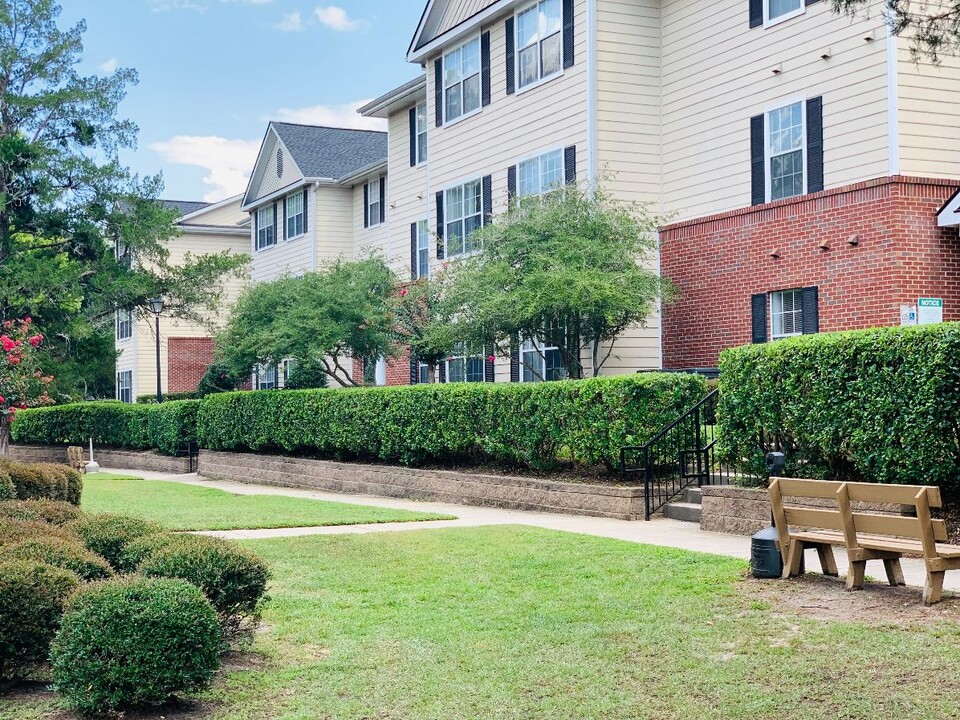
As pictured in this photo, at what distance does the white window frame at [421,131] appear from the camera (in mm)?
30422

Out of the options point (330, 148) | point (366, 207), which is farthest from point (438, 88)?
point (330, 148)

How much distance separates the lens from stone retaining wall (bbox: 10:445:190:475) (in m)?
31.2

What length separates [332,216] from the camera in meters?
37.0

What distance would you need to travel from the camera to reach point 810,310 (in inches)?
738

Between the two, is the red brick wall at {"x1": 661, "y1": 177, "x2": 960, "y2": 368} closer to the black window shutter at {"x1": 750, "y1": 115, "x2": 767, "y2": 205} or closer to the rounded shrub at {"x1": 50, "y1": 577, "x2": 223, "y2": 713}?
the black window shutter at {"x1": 750, "y1": 115, "x2": 767, "y2": 205}

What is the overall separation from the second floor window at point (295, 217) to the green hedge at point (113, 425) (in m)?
8.04

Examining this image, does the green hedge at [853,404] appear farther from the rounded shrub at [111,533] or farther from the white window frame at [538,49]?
the white window frame at [538,49]

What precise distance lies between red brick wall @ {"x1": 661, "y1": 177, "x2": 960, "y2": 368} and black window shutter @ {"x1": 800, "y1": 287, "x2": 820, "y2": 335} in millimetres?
118

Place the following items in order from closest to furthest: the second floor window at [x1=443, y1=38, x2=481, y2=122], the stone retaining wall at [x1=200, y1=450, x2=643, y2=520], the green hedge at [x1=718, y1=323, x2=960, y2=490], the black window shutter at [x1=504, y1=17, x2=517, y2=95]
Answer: the green hedge at [x1=718, y1=323, x2=960, y2=490], the stone retaining wall at [x1=200, y1=450, x2=643, y2=520], the black window shutter at [x1=504, y1=17, x2=517, y2=95], the second floor window at [x1=443, y1=38, x2=481, y2=122]

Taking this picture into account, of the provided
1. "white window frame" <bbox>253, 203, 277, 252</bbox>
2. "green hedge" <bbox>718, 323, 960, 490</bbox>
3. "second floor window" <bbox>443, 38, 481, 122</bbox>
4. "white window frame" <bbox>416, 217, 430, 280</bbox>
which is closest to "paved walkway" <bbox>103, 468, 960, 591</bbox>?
"green hedge" <bbox>718, 323, 960, 490</bbox>

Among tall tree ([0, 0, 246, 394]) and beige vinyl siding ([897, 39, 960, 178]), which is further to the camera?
tall tree ([0, 0, 246, 394])

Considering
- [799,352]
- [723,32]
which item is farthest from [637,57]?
[799,352]

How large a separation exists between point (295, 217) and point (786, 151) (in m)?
22.4

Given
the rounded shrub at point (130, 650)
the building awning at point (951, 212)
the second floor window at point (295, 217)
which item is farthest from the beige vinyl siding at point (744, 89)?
the second floor window at point (295, 217)
